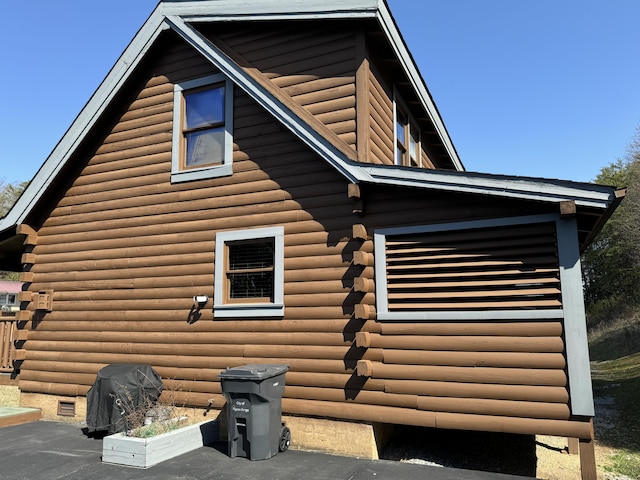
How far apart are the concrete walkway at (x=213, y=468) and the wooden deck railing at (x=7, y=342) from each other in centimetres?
424

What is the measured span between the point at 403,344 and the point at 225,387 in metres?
2.55

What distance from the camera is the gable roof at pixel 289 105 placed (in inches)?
219

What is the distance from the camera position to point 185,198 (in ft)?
27.3

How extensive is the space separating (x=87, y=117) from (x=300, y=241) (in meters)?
5.46

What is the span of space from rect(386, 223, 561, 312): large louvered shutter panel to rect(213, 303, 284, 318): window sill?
6.12 ft

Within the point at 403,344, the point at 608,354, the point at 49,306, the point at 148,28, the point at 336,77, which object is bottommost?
the point at 608,354

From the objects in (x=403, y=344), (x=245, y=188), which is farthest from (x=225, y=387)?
(x=245, y=188)

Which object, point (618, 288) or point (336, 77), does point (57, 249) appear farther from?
point (618, 288)

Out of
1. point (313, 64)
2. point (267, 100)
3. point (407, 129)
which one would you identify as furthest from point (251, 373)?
point (407, 129)

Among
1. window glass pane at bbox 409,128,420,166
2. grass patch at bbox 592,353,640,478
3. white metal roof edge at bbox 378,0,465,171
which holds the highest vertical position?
white metal roof edge at bbox 378,0,465,171

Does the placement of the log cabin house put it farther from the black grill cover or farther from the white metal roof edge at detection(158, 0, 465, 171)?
the black grill cover

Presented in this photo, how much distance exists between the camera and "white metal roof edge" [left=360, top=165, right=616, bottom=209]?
518cm

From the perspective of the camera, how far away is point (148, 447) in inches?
234

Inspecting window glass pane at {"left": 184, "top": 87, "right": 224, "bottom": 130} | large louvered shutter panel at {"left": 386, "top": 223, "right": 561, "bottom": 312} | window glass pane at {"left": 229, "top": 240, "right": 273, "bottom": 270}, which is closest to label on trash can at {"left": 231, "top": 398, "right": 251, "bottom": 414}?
window glass pane at {"left": 229, "top": 240, "right": 273, "bottom": 270}
